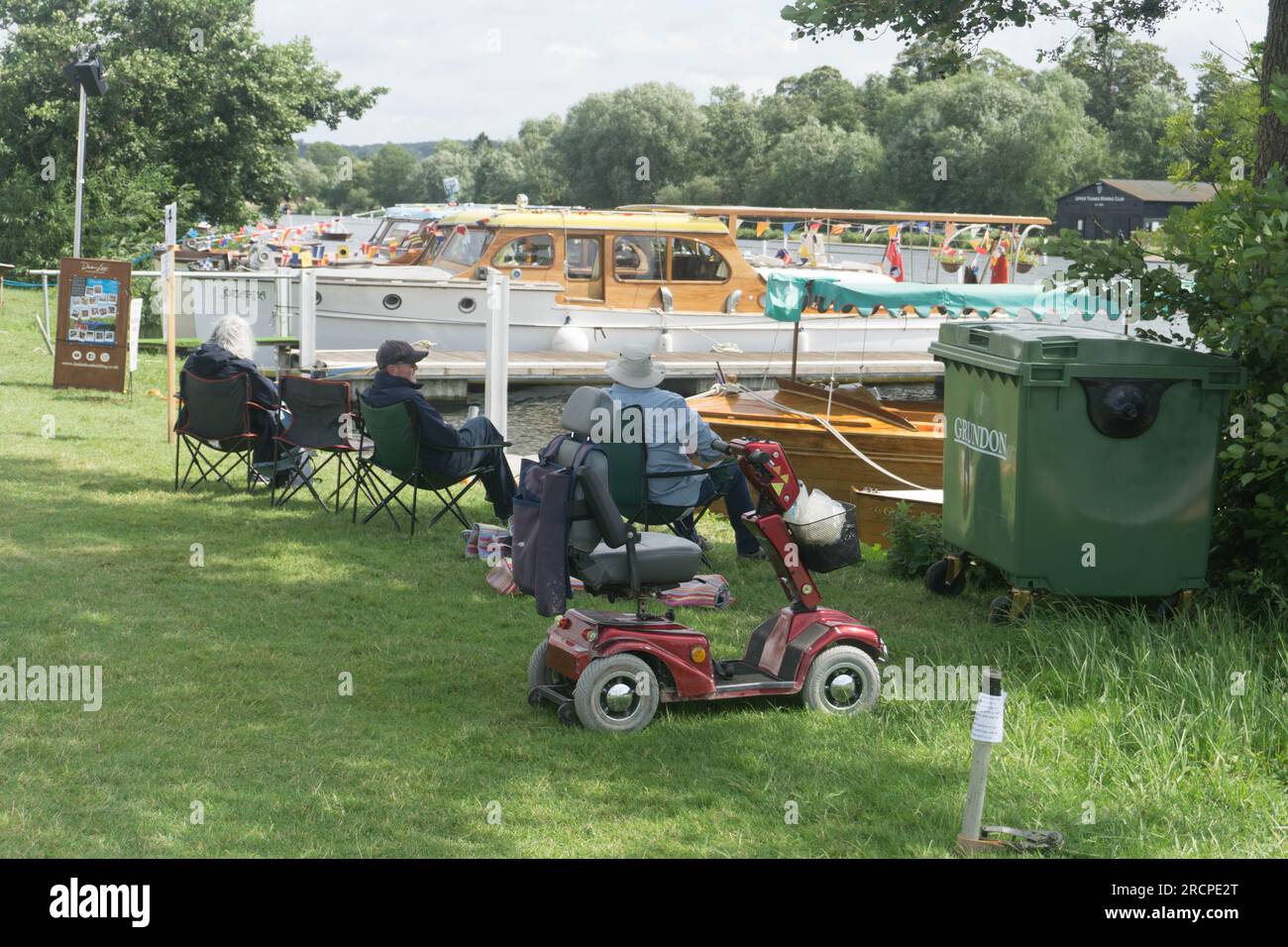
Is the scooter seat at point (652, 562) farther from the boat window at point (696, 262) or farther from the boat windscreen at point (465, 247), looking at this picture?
the boat window at point (696, 262)

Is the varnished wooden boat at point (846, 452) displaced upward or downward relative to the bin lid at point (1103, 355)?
downward

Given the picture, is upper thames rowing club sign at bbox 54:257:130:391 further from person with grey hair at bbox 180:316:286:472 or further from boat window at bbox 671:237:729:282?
boat window at bbox 671:237:729:282

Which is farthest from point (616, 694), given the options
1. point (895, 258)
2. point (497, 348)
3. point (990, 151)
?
point (990, 151)

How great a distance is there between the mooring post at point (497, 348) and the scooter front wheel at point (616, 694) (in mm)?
5844

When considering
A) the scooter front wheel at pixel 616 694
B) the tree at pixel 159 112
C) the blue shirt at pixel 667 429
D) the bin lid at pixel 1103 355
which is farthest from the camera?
the tree at pixel 159 112

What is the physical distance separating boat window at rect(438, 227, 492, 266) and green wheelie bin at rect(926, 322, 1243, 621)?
43.1 feet

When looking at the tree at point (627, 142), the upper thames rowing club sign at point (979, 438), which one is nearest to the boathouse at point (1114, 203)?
the tree at point (627, 142)

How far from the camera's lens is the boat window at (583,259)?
19.5 meters

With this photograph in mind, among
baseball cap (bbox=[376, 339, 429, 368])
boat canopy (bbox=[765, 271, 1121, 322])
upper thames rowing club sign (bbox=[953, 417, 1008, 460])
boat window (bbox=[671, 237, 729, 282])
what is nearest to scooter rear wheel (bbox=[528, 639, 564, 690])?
upper thames rowing club sign (bbox=[953, 417, 1008, 460])

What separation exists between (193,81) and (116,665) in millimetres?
28206

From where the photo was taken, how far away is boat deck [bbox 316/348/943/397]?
17.3m

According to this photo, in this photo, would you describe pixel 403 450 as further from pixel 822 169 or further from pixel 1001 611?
pixel 822 169
